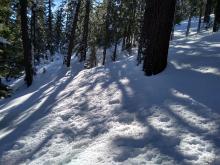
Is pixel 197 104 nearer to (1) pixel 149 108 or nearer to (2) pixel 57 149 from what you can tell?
(1) pixel 149 108

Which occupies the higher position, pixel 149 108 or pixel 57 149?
pixel 149 108

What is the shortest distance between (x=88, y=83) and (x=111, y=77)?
2.42 feet

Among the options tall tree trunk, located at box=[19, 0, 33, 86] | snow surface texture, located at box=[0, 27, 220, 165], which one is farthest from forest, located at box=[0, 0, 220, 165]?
tall tree trunk, located at box=[19, 0, 33, 86]

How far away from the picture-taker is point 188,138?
5.91 meters

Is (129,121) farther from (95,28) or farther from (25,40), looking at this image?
(95,28)

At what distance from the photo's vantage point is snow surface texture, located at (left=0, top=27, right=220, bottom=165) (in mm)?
5824

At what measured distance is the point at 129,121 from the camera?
23.6 ft

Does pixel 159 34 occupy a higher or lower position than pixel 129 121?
higher

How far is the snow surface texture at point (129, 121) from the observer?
582 centimetres

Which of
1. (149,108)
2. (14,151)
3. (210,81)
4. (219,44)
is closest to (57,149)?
(14,151)

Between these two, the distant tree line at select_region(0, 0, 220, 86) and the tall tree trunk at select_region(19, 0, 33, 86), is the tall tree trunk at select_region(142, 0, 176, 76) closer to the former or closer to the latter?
the distant tree line at select_region(0, 0, 220, 86)

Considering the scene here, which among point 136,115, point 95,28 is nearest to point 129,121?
point 136,115

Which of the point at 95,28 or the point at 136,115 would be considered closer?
the point at 136,115

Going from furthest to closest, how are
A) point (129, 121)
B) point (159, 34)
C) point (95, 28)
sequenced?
point (95, 28), point (159, 34), point (129, 121)
